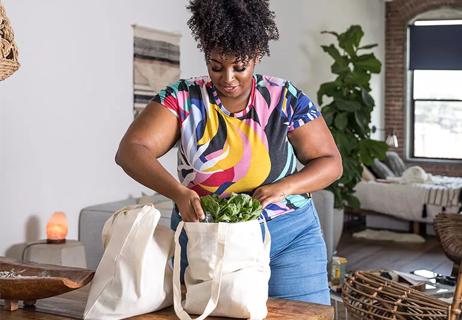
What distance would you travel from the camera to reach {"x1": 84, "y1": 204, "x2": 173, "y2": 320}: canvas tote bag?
1.77 metres

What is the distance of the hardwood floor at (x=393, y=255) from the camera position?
6.54 m

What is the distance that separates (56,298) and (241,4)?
0.89 m

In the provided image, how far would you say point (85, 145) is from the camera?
4.89m

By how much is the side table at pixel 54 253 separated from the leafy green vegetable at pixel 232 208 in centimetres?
251

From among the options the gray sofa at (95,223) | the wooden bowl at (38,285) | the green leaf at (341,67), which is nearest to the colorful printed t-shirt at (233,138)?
the wooden bowl at (38,285)

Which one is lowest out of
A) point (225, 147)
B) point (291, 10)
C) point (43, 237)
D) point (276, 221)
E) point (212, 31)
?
point (43, 237)

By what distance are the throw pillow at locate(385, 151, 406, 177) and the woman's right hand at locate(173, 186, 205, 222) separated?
7.66m

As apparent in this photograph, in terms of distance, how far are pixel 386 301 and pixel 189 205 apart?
26.7 inches

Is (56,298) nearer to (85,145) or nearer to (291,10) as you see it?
(85,145)

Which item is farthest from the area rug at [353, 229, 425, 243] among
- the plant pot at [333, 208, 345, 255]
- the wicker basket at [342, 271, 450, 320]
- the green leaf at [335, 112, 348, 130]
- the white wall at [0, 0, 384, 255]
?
the wicker basket at [342, 271, 450, 320]

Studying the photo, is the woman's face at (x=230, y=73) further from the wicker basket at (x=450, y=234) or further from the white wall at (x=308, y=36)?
the white wall at (x=308, y=36)

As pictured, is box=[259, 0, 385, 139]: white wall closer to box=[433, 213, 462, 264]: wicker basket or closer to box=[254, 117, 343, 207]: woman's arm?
box=[433, 213, 462, 264]: wicker basket

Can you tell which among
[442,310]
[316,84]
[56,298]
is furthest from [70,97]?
[316,84]

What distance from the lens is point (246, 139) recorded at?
196 centimetres
